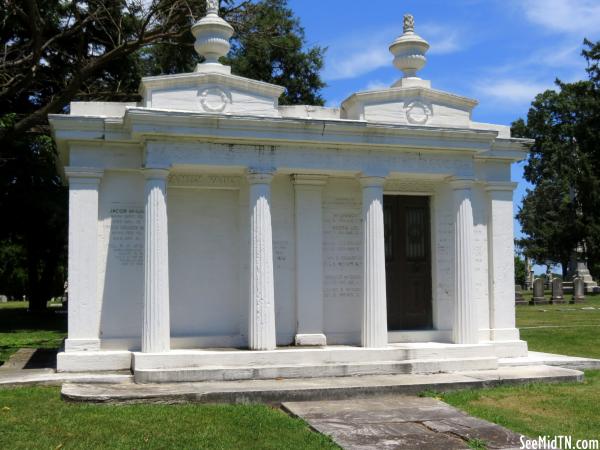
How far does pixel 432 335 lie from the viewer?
12375mm

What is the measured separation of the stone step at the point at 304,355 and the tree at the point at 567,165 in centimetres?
3965

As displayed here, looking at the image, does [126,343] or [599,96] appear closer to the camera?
[126,343]

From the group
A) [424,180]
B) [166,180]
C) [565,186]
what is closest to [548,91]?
[565,186]

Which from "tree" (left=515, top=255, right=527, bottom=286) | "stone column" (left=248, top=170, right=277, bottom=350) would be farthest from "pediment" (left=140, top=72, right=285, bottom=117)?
"tree" (left=515, top=255, right=527, bottom=286)

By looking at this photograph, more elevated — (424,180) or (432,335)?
(424,180)

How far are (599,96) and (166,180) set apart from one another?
1741 inches

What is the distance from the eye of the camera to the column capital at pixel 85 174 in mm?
10949

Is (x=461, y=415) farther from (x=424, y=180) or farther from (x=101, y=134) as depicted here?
(x=101, y=134)

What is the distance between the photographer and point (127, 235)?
36.9 ft

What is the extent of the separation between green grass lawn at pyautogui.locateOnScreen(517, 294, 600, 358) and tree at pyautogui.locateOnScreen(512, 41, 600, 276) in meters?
22.6

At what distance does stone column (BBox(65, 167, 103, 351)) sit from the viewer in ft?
35.5

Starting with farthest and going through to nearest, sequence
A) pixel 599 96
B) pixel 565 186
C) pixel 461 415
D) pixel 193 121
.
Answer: pixel 565 186
pixel 599 96
pixel 193 121
pixel 461 415

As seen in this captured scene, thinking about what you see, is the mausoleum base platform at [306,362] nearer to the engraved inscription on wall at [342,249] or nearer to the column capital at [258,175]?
the engraved inscription on wall at [342,249]

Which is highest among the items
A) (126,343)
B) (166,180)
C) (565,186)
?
(565,186)
